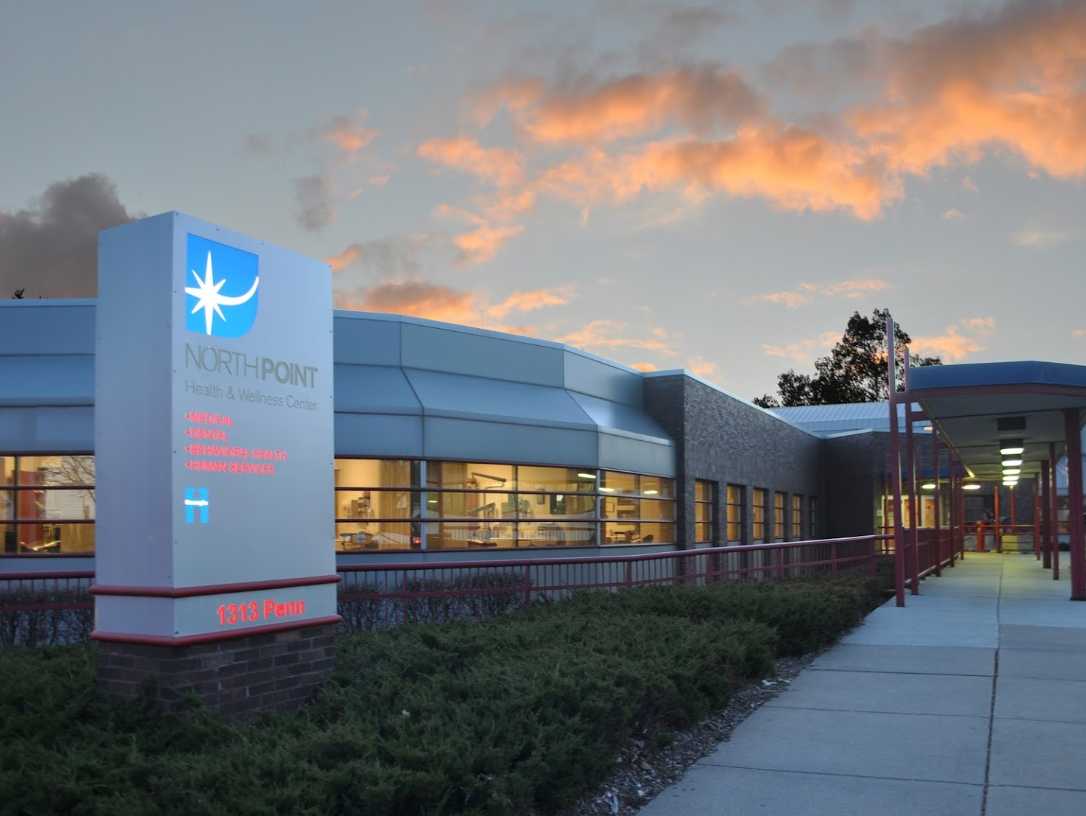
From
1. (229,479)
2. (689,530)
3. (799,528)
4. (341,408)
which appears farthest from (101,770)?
(799,528)

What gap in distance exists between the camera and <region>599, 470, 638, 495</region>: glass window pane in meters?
25.5

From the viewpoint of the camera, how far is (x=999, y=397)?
18906 mm

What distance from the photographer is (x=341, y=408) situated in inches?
816

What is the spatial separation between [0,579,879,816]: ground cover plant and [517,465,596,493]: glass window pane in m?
13.3

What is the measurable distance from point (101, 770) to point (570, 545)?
19.1m

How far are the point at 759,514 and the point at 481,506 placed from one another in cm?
1673

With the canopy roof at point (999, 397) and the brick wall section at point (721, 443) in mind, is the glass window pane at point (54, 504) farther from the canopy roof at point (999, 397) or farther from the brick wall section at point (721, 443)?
the canopy roof at point (999, 397)

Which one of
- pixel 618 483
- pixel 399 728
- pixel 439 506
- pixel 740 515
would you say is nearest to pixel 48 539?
pixel 439 506

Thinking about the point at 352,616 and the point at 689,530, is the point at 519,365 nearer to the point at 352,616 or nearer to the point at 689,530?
the point at 689,530

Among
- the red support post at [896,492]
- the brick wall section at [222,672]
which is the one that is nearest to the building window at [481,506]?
the red support post at [896,492]

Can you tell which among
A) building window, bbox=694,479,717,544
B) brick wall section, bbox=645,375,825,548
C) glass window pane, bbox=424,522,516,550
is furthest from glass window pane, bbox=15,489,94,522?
building window, bbox=694,479,717,544

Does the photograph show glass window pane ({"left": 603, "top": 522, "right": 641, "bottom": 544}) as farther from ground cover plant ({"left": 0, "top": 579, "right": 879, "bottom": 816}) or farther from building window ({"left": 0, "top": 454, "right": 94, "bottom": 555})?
ground cover plant ({"left": 0, "top": 579, "right": 879, "bottom": 816})

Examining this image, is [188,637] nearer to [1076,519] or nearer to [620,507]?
[1076,519]

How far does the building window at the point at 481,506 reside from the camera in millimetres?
21234
